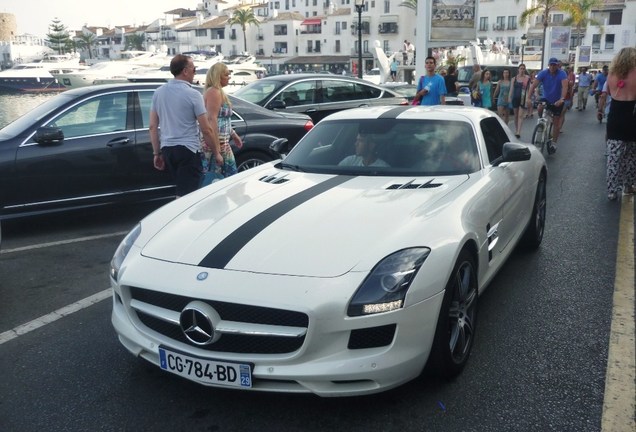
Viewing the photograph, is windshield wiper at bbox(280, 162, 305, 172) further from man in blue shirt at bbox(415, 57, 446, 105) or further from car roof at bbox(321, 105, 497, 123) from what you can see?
man in blue shirt at bbox(415, 57, 446, 105)

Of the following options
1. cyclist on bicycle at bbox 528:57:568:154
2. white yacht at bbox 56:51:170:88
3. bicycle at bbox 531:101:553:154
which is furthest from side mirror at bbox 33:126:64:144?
white yacht at bbox 56:51:170:88

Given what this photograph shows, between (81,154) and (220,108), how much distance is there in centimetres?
158

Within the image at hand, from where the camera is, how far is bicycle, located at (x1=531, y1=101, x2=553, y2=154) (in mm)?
11391

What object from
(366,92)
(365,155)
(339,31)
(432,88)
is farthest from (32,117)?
(339,31)

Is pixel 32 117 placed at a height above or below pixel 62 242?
above

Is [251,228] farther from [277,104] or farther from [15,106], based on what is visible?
[15,106]

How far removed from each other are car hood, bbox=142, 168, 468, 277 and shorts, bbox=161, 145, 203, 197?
5.49 feet

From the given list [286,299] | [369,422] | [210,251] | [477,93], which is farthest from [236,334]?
[477,93]

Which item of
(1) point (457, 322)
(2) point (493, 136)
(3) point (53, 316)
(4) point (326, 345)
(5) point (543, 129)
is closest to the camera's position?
(4) point (326, 345)

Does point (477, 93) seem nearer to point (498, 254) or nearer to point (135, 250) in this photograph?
point (498, 254)

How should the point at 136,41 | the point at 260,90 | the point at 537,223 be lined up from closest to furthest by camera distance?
the point at 537,223 < the point at 260,90 < the point at 136,41

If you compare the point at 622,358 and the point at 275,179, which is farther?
the point at 275,179

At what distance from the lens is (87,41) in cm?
13062

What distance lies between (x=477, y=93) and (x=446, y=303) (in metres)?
13.9
